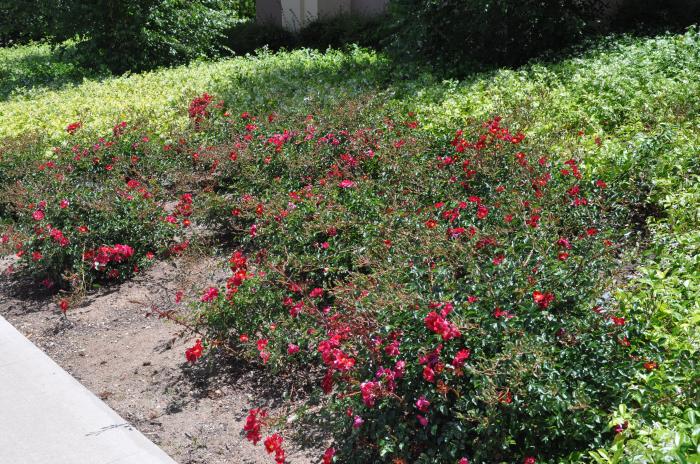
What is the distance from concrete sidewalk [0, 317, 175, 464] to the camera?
11.9ft

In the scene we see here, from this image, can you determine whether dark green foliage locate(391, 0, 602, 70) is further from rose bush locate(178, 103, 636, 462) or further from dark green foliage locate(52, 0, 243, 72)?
dark green foliage locate(52, 0, 243, 72)

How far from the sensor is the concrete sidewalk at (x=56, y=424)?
362 centimetres

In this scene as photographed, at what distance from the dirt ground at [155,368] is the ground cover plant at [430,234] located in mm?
177

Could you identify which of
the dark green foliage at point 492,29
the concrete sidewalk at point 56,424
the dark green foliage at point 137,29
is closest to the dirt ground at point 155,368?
the concrete sidewalk at point 56,424

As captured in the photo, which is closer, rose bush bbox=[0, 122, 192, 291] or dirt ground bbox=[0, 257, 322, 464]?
dirt ground bbox=[0, 257, 322, 464]

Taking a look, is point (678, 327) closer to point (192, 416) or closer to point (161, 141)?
point (192, 416)

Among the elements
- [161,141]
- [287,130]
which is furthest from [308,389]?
[161,141]

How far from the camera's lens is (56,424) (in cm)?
391

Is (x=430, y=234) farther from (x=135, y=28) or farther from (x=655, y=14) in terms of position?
(x=135, y=28)

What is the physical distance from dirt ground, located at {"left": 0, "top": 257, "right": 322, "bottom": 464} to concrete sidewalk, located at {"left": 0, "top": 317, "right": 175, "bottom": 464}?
0.41 ft

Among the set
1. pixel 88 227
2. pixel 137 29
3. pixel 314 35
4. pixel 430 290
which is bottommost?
pixel 88 227

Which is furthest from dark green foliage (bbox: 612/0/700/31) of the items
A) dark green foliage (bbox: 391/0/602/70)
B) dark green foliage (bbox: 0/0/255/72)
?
dark green foliage (bbox: 0/0/255/72)

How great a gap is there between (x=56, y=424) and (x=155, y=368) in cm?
73

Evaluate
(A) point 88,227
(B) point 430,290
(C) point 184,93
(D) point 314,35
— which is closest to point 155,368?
(A) point 88,227
